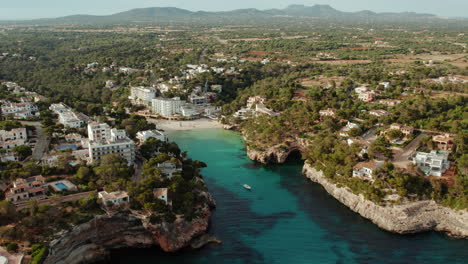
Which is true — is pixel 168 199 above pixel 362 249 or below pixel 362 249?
above

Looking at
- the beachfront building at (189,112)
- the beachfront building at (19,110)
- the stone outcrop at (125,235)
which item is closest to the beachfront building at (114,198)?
the stone outcrop at (125,235)

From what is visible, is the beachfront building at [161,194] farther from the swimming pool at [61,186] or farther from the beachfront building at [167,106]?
the beachfront building at [167,106]

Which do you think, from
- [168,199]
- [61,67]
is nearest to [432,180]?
[168,199]

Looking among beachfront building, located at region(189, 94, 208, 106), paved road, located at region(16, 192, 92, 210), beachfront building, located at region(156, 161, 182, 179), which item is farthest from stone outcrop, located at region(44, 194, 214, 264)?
beachfront building, located at region(189, 94, 208, 106)

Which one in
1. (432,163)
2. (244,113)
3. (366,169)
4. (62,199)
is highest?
(432,163)

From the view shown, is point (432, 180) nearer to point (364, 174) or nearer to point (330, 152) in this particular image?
point (364, 174)

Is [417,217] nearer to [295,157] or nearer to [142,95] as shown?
[295,157]

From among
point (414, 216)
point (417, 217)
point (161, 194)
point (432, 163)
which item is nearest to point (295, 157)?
point (432, 163)
